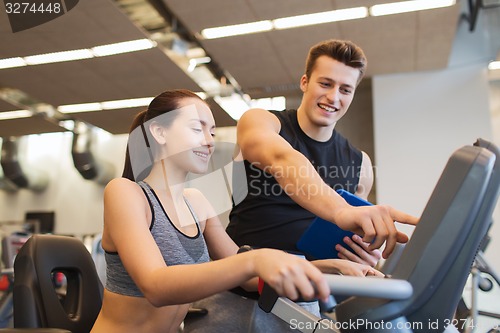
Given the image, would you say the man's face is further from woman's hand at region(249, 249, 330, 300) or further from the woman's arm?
woman's hand at region(249, 249, 330, 300)

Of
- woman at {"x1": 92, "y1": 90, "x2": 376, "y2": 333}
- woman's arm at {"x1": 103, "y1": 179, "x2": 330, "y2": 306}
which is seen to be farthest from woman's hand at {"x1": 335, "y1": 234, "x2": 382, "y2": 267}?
woman's arm at {"x1": 103, "y1": 179, "x2": 330, "y2": 306}

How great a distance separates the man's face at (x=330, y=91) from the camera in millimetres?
1375

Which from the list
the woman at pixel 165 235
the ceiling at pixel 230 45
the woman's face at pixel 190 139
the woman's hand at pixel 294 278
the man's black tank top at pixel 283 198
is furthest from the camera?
the ceiling at pixel 230 45

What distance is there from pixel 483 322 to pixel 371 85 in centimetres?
352

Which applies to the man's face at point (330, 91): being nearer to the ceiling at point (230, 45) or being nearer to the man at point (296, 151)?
the man at point (296, 151)

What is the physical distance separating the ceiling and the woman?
2.04 m

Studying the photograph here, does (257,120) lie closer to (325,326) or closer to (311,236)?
(311,236)

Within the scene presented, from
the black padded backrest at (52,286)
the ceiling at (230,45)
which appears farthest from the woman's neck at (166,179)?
the ceiling at (230,45)

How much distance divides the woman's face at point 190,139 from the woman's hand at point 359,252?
0.41 meters

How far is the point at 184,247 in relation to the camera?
3.70 feet

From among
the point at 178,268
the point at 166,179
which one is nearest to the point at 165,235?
the point at 166,179

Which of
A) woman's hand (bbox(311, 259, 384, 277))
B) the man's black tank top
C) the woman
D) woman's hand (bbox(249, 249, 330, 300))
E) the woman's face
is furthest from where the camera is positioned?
the man's black tank top

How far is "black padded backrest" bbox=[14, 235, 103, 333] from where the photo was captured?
3.86 feet

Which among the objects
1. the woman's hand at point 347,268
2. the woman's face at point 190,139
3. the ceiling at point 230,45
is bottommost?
the woman's hand at point 347,268
